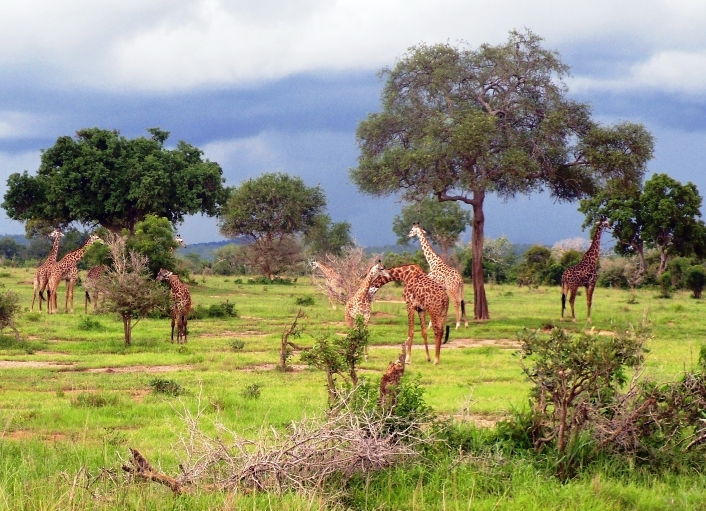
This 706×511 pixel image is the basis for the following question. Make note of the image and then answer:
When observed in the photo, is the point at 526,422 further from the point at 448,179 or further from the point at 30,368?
the point at 448,179

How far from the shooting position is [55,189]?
4097 centimetres

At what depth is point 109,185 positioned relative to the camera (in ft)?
137

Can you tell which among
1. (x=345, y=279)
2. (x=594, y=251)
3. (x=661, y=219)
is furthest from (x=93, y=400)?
(x=661, y=219)

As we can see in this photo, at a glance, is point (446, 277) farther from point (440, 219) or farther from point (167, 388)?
point (440, 219)

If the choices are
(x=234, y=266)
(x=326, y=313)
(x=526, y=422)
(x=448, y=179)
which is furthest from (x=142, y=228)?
(x=234, y=266)

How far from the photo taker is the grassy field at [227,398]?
253 inches

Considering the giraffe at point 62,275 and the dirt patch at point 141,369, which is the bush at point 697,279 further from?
the dirt patch at point 141,369

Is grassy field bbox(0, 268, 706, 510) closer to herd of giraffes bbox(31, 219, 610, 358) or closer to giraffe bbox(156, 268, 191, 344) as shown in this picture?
giraffe bbox(156, 268, 191, 344)

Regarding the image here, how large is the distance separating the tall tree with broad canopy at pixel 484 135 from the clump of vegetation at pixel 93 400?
14974mm

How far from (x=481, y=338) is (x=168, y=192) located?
25649 mm

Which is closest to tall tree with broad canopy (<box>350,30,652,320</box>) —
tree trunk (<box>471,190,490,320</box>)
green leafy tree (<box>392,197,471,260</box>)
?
tree trunk (<box>471,190,490,320</box>)

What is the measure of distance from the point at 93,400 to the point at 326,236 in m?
49.0

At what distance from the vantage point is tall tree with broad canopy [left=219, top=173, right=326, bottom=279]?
54.0 meters

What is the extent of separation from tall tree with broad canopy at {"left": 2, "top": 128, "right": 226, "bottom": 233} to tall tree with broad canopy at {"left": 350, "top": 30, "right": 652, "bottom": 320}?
18.7 m
